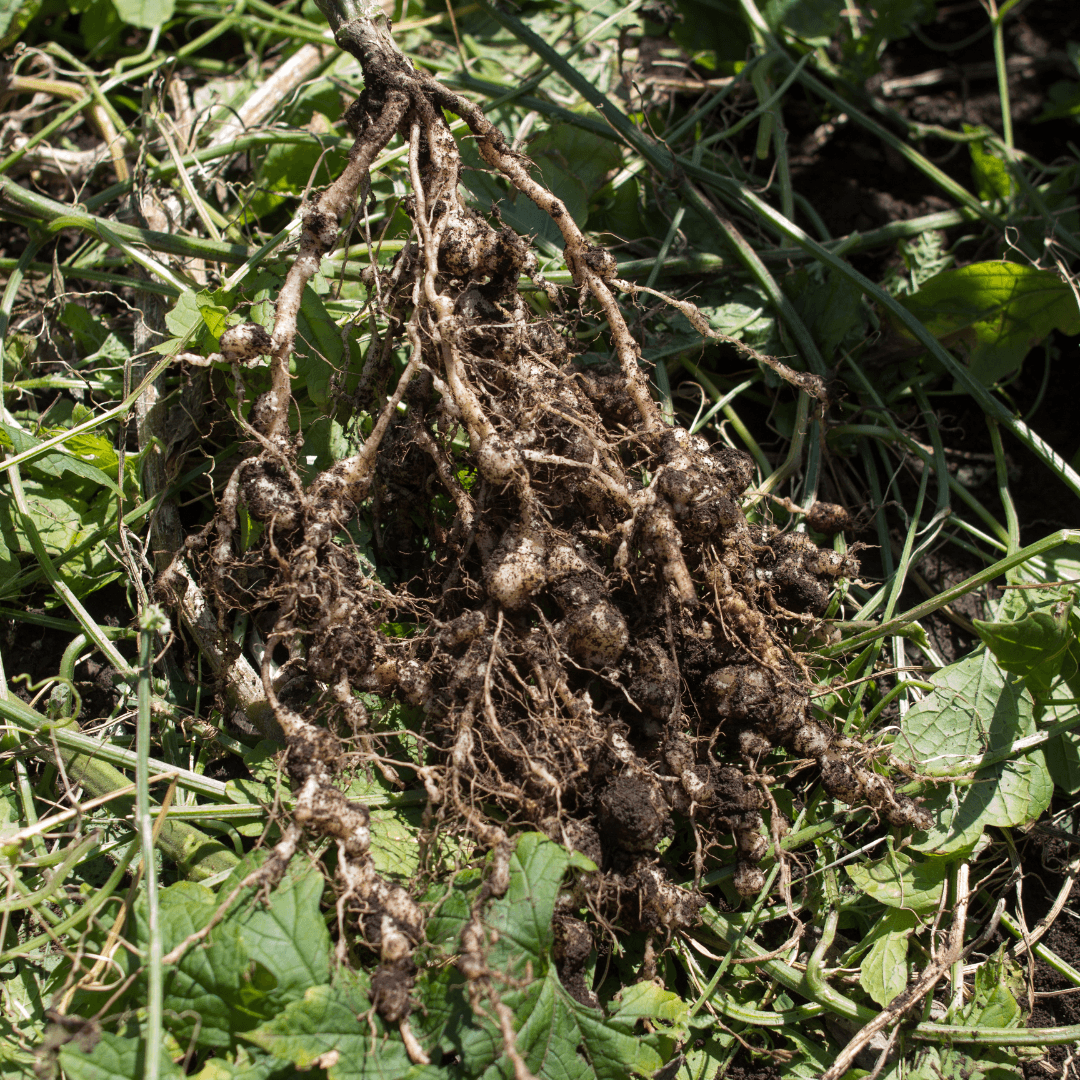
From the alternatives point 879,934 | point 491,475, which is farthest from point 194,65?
point 879,934

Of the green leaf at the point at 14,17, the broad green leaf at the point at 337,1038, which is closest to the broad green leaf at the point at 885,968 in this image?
the broad green leaf at the point at 337,1038

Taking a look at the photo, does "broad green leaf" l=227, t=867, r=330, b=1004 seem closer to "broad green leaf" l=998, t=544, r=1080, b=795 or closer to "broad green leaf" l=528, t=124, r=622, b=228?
"broad green leaf" l=998, t=544, r=1080, b=795

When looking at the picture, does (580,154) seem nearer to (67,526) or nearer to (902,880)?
(67,526)

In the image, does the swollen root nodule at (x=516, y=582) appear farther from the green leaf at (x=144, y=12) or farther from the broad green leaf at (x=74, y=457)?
the green leaf at (x=144, y=12)

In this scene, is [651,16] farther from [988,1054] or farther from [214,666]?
[988,1054]

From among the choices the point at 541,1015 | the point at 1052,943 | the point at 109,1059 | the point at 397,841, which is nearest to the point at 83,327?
the point at 397,841
